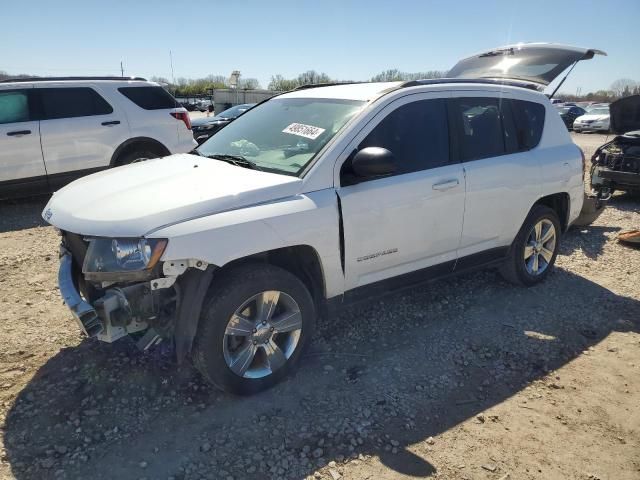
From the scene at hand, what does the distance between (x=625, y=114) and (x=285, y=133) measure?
7.63 meters

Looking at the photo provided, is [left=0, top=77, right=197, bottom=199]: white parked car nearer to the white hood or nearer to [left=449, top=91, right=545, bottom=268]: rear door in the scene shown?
the white hood

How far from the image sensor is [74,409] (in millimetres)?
2885

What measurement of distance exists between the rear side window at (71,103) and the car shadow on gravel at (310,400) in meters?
5.17

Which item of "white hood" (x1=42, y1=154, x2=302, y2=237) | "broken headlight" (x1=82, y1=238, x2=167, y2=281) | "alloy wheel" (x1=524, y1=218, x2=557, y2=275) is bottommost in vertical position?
"alloy wheel" (x1=524, y1=218, x2=557, y2=275)

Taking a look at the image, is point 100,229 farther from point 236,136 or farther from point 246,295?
point 236,136

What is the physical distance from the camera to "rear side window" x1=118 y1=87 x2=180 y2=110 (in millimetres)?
7875

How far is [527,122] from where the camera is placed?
445cm

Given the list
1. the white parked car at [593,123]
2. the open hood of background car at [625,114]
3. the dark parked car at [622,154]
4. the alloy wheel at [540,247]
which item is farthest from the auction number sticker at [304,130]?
the white parked car at [593,123]

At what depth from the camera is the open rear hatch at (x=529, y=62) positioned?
504 centimetres

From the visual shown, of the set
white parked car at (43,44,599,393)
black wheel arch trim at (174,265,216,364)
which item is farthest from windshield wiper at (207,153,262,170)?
black wheel arch trim at (174,265,216,364)

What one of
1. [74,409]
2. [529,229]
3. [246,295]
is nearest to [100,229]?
[246,295]

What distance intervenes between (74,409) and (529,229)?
13.0ft

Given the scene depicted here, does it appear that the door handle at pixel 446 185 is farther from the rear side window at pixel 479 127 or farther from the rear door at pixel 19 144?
the rear door at pixel 19 144

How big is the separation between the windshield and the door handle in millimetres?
824
